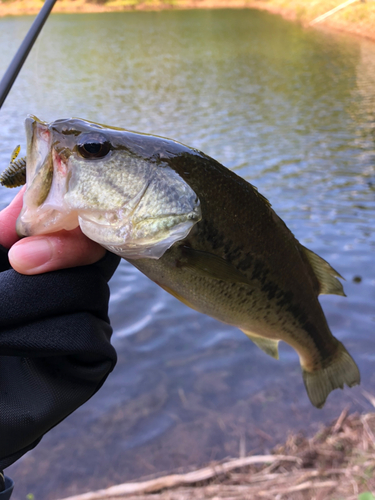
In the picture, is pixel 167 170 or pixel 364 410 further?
pixel 364 410

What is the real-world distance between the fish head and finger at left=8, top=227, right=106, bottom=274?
0.12 feet

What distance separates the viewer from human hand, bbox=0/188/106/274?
1533 mm

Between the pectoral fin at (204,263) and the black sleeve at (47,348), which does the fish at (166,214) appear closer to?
the pectoral fin at (204,263)

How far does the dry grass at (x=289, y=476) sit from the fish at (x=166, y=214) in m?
2.18

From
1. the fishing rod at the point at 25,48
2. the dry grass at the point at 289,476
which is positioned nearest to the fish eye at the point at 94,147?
the fishing rod at the point at 25,48

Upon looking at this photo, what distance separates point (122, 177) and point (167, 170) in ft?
0.57

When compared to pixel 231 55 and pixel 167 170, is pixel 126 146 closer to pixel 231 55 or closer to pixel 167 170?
pixel 167 170

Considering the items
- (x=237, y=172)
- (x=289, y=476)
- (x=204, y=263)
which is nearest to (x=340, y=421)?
(x=289, y=476)

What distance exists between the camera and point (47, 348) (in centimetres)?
159

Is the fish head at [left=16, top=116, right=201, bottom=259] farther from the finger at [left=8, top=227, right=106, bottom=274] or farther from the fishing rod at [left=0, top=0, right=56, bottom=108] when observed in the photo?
the fishing rod at [left=0, top=0, right=56, bottom=108]

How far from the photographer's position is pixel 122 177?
1.68m

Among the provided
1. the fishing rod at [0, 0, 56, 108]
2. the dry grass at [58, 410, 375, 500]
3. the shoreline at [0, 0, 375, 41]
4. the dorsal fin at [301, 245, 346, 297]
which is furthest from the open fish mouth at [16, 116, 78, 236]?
the shoreline at [0, 0, 375, 41]

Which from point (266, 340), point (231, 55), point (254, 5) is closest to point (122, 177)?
point (266, 340)

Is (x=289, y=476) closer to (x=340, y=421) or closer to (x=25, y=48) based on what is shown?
(x=340, y=421)
